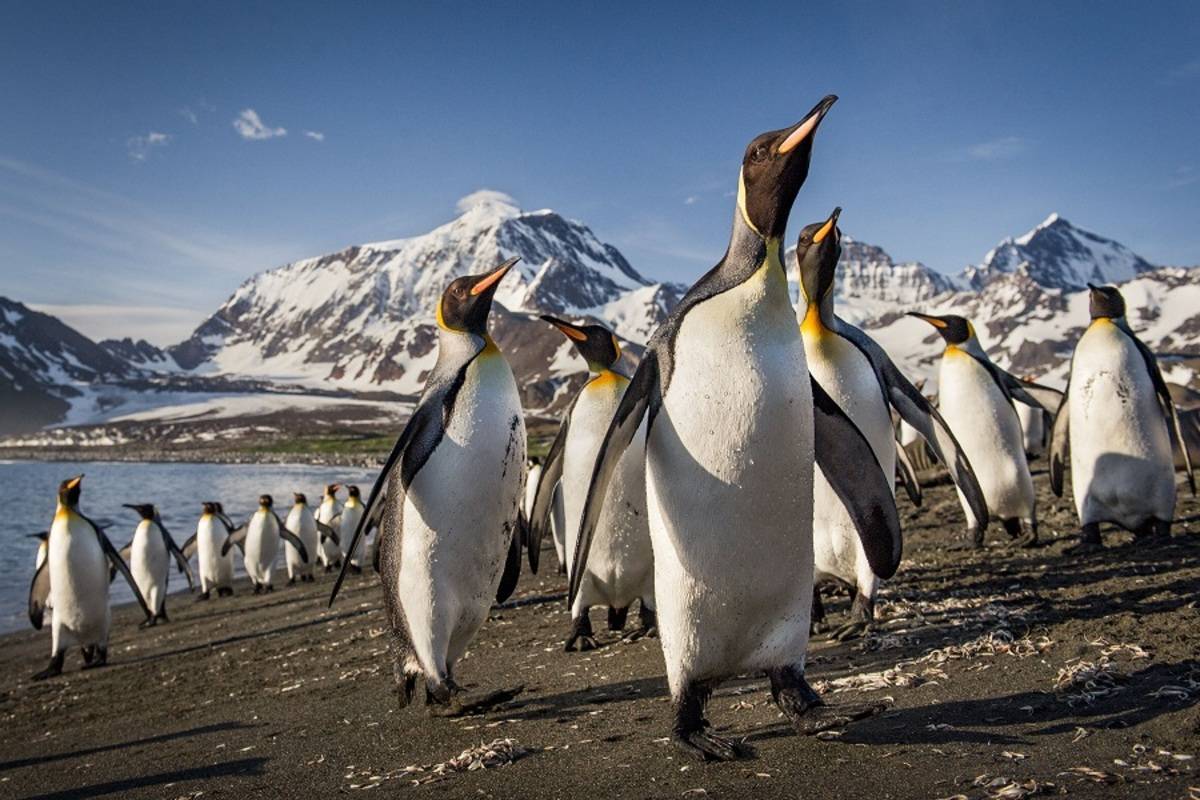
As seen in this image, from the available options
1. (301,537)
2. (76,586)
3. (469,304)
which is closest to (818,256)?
(469,304)

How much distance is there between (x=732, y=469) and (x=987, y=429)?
512 cm

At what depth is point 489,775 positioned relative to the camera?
2965mm

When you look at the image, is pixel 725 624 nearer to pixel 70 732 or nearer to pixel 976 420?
pixel 70 732

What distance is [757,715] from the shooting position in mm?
3293

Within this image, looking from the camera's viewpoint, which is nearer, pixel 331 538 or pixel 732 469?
pixel 732 469

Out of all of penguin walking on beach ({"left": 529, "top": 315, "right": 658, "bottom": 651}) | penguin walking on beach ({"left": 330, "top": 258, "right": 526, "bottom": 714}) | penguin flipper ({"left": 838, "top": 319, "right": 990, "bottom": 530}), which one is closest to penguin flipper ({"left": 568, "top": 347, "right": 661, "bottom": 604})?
penguin walking on beach ({"left": 330, "top": 258, "right": 526, "bottom": 714})

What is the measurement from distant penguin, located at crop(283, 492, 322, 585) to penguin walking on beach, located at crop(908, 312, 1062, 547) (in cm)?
1019

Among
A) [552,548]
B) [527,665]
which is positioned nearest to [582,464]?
[527,665]

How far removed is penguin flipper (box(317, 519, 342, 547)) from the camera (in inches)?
579

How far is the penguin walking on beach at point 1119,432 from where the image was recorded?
245 inches

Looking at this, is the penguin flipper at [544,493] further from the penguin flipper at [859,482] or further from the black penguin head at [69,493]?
the black penguin head at [69,493]

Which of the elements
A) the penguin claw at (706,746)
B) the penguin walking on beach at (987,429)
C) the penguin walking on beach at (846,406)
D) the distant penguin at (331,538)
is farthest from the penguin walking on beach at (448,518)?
the distant penguin at (331,538)

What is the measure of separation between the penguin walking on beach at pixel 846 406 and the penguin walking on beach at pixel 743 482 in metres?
1.44

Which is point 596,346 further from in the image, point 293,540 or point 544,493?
point 293,540
